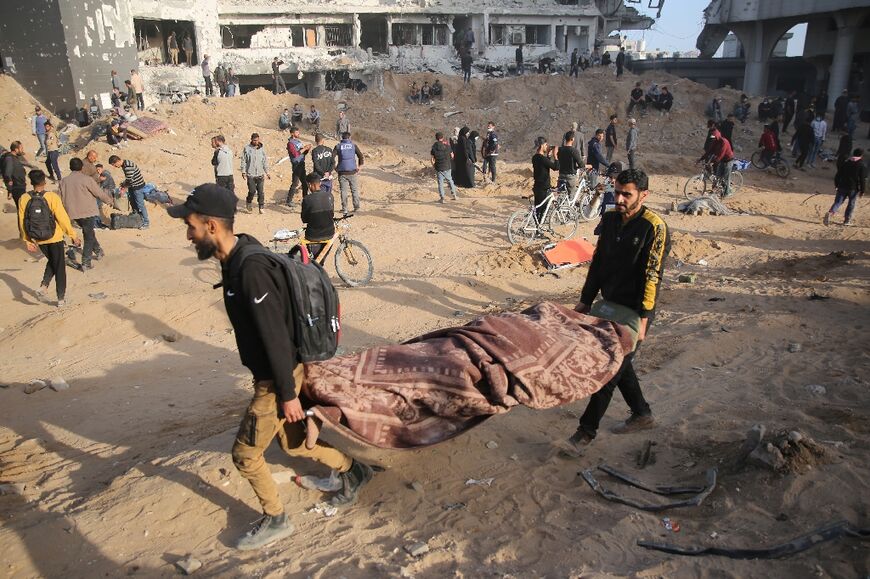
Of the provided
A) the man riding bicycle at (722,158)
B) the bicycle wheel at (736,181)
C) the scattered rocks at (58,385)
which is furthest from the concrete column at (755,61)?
the scattered rocks at (58,385)

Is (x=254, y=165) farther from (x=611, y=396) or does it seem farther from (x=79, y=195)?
(x=611, y=396)

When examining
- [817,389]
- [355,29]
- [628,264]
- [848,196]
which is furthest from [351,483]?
[355,29]

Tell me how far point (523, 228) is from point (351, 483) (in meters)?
8.51

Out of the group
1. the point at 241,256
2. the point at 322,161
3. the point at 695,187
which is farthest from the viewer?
the point at 695,187

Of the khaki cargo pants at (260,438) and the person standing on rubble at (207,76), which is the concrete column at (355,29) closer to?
the person standing on rubble at (207,76)

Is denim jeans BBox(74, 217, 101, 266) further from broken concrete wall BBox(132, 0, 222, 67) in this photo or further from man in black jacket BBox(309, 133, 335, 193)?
broken concrete wall BBox(132, 0, 222, 67)

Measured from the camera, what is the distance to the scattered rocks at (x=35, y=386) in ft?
21.2

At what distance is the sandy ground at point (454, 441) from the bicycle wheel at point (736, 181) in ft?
12.9

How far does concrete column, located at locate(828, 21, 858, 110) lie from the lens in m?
28.6

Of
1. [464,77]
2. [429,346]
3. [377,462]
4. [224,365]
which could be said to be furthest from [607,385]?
[464,77]

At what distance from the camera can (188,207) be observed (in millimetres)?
3299

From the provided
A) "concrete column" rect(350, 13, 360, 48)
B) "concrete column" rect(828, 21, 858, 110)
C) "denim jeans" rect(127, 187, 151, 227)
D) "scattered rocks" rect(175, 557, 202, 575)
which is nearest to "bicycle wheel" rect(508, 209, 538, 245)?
"denim jeans" rect(127, 187, 151, 227)

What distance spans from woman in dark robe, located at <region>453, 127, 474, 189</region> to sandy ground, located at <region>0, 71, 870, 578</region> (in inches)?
122

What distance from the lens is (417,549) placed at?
3.39 metres
